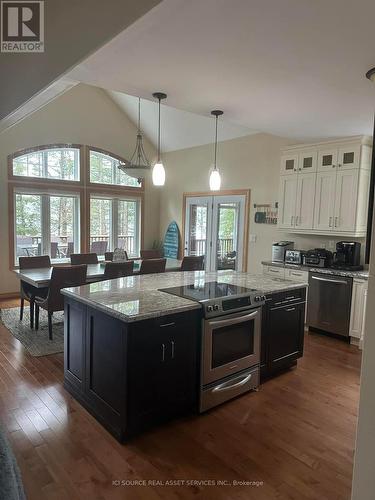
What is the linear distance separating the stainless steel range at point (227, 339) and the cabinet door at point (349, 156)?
2.57 m

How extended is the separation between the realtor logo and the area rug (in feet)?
10.0

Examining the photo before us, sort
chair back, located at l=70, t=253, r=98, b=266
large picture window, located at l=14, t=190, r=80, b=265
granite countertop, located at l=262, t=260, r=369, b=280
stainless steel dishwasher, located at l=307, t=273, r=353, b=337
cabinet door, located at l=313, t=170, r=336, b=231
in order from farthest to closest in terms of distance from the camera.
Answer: large picture window, located at l=14, t=190, r=80, b=265 → chair back, located at l=70, t=253, r=98, b=266 → cabinet door, located at l=313, t=170, r=336, b=231 → stainless steel dishwasher, located at l=307, t=273, r=353, b=337 → granite countertop, located at l=262, t=260, r=369, b=280

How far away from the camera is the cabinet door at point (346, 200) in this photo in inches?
177

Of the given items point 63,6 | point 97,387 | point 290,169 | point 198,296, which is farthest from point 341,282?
point 63,6

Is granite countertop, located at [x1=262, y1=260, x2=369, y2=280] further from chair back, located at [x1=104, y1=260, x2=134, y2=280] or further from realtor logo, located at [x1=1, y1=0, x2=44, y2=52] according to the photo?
realtor logo, located at [x1=1, y1=0, x2=44, y2=52]

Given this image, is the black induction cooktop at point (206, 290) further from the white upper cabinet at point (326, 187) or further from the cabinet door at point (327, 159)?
the cabinet door at point (327, 159)

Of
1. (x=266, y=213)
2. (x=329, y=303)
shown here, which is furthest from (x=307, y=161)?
(x=329, y=303)

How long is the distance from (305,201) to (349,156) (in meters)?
0.82

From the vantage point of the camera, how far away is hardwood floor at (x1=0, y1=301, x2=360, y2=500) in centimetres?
200

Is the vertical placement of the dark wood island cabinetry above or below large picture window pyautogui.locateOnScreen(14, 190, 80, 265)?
below

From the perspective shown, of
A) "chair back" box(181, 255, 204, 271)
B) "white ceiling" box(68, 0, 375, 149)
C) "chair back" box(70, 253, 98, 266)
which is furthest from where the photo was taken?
"chair back" box(70, 253, 98, 266)

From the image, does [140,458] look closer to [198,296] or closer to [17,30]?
[198,296]

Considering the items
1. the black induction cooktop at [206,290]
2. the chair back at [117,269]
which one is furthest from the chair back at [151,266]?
the black induction cooktop at [206,290]

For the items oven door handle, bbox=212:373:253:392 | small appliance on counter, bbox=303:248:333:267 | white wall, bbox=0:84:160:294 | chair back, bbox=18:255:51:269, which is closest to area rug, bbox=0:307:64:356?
chair back, bbox=18:255:51:269
